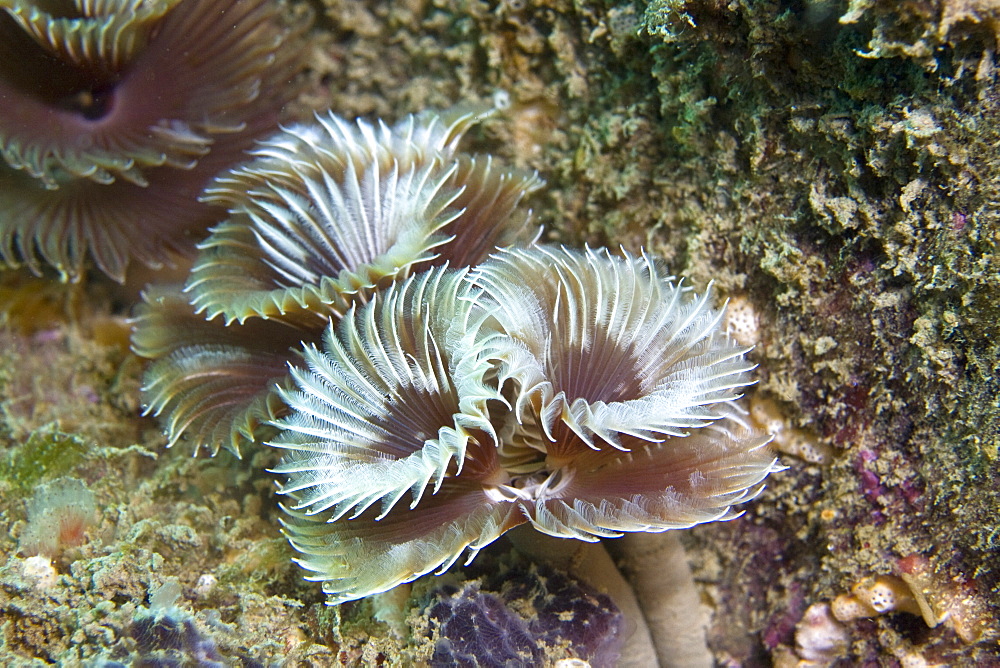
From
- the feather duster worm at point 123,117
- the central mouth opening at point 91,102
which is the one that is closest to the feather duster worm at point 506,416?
the feather duster worm at point 123,117

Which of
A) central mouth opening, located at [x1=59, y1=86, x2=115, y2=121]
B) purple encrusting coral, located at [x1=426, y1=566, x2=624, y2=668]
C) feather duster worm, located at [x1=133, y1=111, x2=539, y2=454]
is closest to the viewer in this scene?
purple encrusting coral, located at [x1=426, y1=566, x2=624, y2=668]

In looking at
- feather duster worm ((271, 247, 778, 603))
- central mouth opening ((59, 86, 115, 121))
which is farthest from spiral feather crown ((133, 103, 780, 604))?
central mouth opening ((59, 86, 115, 121))

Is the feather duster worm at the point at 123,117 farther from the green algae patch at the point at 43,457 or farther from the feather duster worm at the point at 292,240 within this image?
the green algae patch at the point at 43,457

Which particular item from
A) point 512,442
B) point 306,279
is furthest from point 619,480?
point 306,279

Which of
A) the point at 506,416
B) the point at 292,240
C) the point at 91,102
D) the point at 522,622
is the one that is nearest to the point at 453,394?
the point at 506,416

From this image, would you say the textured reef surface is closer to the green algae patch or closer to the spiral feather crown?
the green algae patch

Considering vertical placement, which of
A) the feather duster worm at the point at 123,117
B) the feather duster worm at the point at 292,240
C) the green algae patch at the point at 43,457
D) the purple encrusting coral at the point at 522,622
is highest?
the feather duster worm at the point at 123,117
